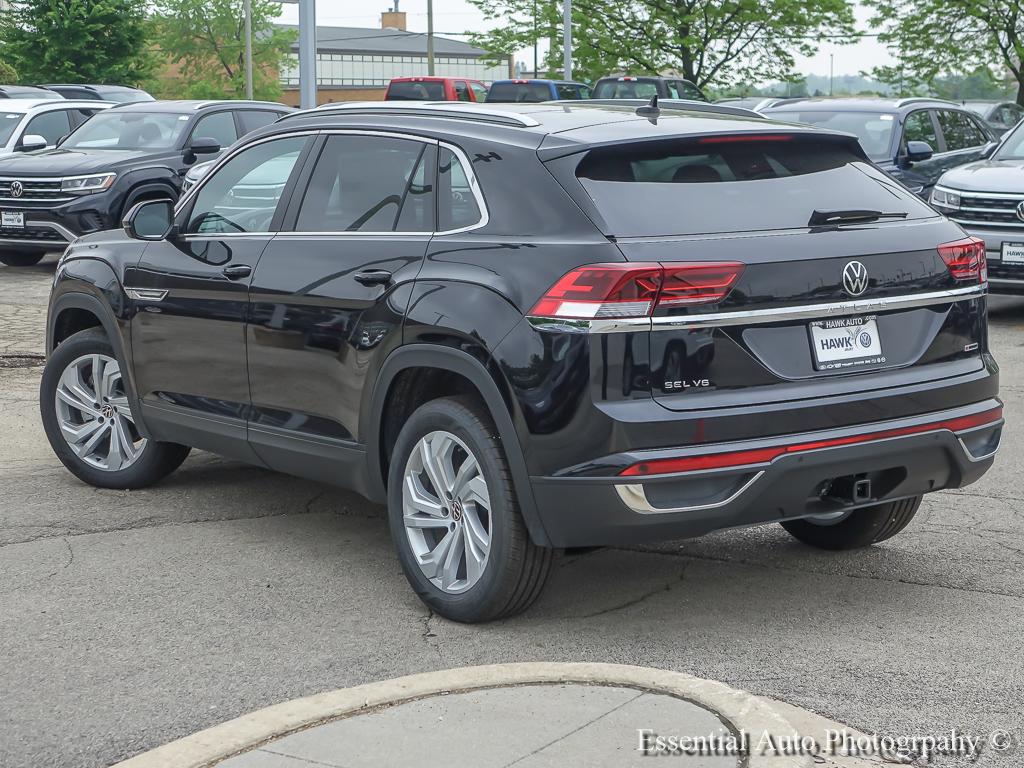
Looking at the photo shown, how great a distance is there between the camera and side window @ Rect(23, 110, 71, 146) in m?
19.1

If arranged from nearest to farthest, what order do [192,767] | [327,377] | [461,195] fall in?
[192,767] < [461,195] < [327,377]

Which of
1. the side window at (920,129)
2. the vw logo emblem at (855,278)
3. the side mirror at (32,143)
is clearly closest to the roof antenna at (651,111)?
the vw logo emblem at (855,278)

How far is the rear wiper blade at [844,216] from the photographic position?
478 centimetres

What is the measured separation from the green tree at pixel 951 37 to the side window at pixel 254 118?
2767cm

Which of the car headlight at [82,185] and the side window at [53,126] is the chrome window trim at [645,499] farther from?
the side window at [53,126]

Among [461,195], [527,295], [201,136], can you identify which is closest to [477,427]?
[527,295]

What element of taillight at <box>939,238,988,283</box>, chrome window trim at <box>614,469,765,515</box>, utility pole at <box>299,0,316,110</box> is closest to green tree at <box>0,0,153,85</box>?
utility pole at <box>299,0,316,110</box>

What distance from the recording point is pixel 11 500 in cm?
669

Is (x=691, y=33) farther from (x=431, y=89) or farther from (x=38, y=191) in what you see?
(x=38, y=191)

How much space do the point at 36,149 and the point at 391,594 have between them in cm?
1356

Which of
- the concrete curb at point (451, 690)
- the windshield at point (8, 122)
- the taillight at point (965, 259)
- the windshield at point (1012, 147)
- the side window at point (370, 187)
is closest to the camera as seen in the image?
the concrete curb at point (451, 690)

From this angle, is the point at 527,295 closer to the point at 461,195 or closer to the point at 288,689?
the point at 461,195

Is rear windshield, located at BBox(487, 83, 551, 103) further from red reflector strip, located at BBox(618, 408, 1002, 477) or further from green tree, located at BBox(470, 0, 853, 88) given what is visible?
red reflector strip, located at BBox(618, 408, 1002, 477)

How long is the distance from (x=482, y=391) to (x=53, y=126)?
1600cm
